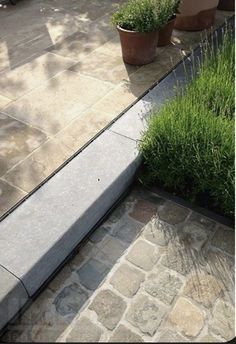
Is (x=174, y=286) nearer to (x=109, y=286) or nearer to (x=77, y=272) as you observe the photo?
(x=109, y=286)

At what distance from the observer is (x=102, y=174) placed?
11.7 feet

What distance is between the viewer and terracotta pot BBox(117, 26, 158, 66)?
509cm

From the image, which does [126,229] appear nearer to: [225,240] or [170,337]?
[225,240]

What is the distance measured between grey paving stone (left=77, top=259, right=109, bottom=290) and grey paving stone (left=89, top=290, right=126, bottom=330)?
11cm

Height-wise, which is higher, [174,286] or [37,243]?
[37,243]

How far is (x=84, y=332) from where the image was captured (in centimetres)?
266

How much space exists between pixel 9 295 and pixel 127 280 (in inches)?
35.3

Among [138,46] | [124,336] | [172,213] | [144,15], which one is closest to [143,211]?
[172,213]

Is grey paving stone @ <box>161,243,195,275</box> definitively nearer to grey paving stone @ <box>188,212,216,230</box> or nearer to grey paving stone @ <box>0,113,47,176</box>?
grey paving stone @ <box>188,212,216,230</box>

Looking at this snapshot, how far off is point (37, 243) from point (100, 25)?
15.8ft

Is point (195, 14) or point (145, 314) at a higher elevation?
point (195, 14)

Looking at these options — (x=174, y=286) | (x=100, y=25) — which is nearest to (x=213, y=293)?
(x=174, y=286)

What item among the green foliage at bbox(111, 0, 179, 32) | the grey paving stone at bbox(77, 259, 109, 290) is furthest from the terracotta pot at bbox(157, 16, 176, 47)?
the grey paving stone at bbox(77, 259, 109, 290)

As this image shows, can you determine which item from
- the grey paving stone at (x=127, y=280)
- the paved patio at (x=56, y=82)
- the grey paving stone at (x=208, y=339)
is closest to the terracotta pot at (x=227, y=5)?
the paved patio at (x=56, y=82)
